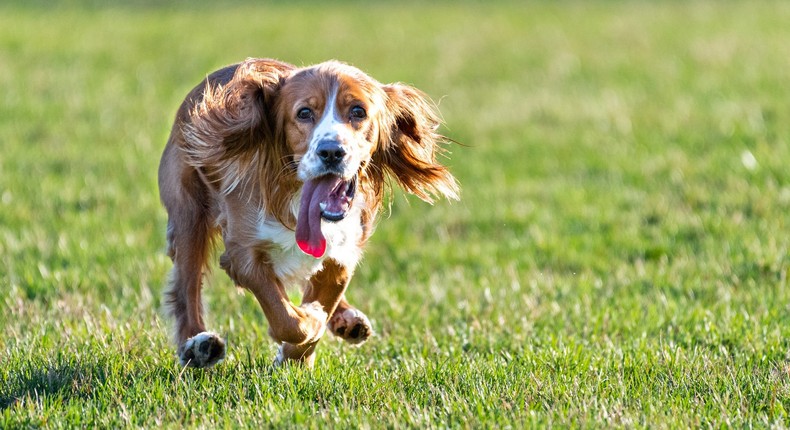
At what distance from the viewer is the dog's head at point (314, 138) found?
472cm

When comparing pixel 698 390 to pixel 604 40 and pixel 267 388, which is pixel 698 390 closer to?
pixel 267 388

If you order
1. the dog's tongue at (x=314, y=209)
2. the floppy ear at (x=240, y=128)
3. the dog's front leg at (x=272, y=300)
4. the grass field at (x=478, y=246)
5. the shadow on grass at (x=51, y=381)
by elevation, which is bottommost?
the grass field at (x=478, y=246)

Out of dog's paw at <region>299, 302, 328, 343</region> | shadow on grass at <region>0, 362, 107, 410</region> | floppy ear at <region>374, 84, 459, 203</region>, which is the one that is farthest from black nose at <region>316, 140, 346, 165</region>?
shadow on grass at <region>0, 362, 107, 410</region>

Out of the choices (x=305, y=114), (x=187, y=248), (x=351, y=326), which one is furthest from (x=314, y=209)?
(x=187, y=248)

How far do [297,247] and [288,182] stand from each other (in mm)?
285

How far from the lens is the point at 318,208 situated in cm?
473

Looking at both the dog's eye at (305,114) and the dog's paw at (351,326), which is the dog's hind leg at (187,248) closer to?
the dog's paw at (351,326)

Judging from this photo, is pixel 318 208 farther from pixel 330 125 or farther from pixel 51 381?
pixel 51 381

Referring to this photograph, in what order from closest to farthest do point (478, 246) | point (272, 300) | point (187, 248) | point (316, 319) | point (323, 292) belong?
point (272, 300) < point (316, 319) < point (323, 292) < point (187, 248) < point (478, 246)

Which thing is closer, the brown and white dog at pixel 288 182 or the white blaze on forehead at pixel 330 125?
the white blaze on forehead at pixel 330 125

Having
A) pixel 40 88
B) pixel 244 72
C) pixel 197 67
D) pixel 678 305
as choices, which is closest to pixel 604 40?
pixel 197 67

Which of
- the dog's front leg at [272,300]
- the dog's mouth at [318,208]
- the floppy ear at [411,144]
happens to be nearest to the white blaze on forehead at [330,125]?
the dog's mouth at [318,208]

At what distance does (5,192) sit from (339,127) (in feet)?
16.6

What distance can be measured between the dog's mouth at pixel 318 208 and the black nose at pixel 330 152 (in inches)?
4.8
